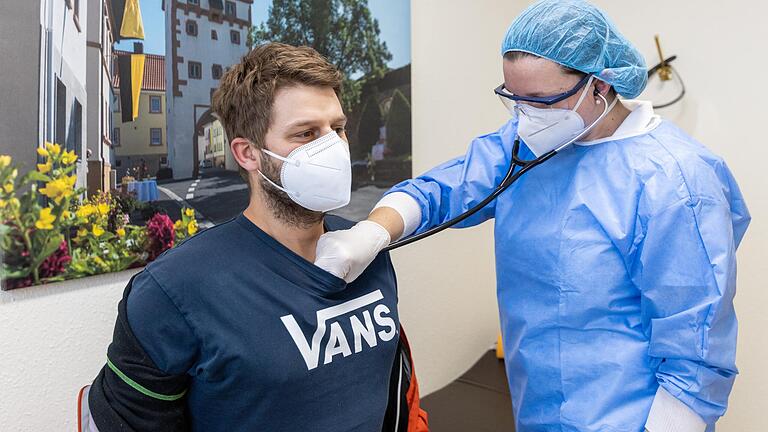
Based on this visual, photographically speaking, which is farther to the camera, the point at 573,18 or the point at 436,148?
the point at 436,148

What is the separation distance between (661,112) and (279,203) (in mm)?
1717

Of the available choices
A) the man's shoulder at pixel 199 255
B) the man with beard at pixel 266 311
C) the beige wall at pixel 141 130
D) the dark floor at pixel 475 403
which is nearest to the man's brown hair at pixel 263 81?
the man with beard at pixel 266 311

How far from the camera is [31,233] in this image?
103cm

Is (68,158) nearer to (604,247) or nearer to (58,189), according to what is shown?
(58,189)

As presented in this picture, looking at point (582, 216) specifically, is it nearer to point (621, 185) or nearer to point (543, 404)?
→ point (621, 185)

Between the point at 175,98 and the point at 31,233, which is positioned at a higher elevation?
the point at 175,98

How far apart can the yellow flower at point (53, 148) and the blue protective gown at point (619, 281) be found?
698mm

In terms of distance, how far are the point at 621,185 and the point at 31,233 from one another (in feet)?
3.59

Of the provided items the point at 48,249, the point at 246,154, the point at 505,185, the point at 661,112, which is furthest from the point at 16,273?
the point at 661,112

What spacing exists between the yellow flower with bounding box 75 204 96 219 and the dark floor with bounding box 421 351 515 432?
1.25 metres

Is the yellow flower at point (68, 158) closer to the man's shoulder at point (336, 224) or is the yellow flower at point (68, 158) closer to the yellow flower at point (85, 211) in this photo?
the yellow flower at point (85, 211)

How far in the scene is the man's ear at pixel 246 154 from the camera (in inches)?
39.4

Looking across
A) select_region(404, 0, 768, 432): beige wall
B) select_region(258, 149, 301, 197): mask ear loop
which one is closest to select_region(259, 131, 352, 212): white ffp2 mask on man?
select_region(258, 149, 301, 197): mask ear loop

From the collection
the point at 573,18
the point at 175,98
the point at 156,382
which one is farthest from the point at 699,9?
the point at 156,382
